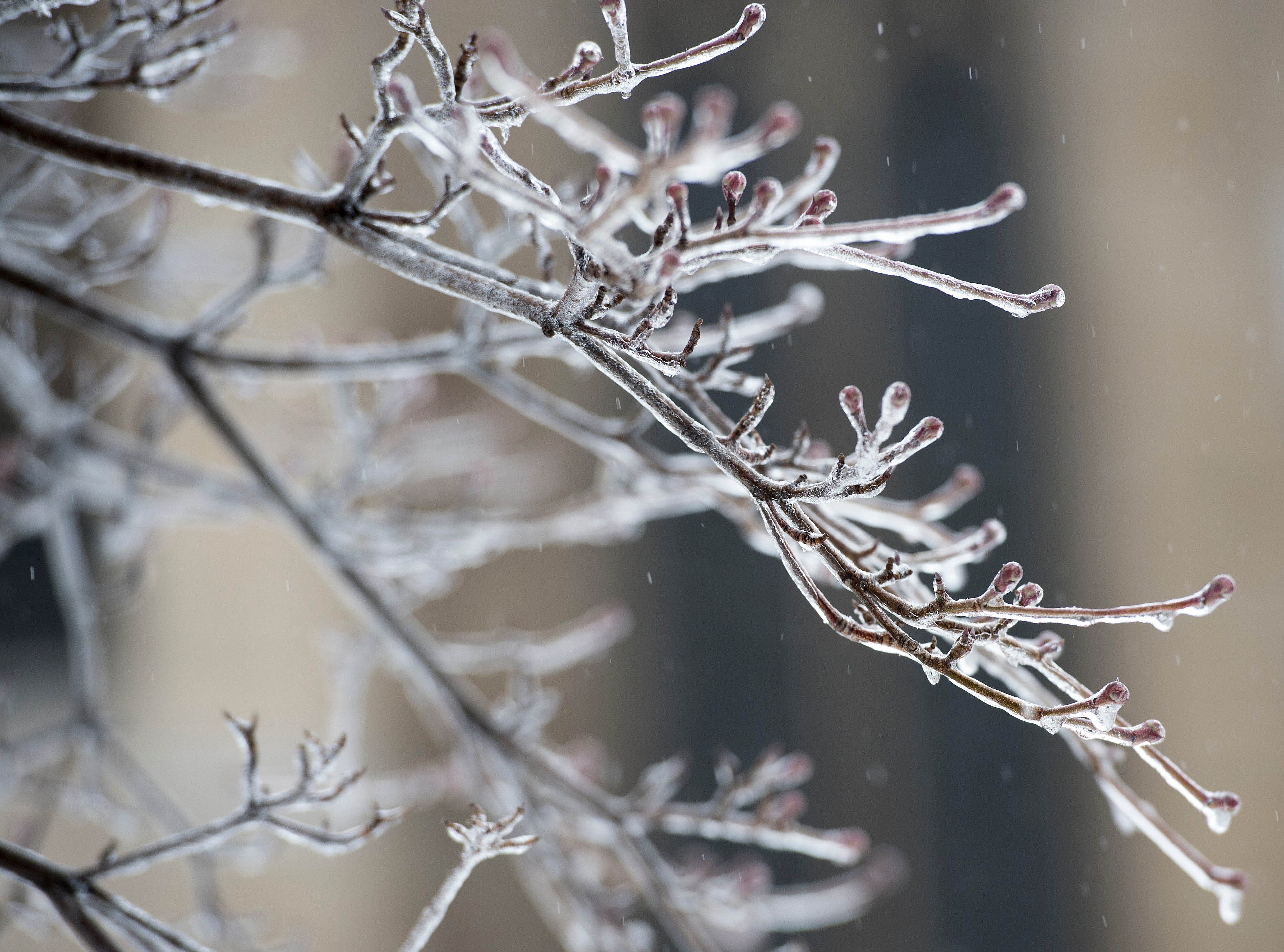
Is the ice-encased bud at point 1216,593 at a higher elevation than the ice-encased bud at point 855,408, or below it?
below

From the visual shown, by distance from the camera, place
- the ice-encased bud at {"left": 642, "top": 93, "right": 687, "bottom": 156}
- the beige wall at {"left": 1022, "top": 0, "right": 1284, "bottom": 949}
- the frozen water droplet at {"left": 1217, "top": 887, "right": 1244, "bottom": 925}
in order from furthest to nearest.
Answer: the beige wall at {"left": 1022, "top": 0, "right": 1284, "bottom": 949} < the frozen water droplet at {"left": 1217, "top": 887, "right": 1244, "bottom": 925} < the ice-encased bud at {"left": 642, "top": 93, "right": 687, "bottom": 156}

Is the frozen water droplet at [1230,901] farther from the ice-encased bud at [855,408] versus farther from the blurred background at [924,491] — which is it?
the blurred background at [924,491]

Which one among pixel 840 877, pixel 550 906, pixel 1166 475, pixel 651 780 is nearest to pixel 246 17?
pixel 651 780

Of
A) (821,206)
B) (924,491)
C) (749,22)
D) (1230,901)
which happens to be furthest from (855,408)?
(924,491)

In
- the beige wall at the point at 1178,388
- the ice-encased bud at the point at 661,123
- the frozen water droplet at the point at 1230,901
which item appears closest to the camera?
the ice-encased bud at the point at 661,123

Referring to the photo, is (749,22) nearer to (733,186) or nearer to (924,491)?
(733,186)

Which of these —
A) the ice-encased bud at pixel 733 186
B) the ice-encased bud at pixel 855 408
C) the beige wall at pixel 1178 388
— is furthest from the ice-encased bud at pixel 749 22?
the beige wall at pixel 1178 388

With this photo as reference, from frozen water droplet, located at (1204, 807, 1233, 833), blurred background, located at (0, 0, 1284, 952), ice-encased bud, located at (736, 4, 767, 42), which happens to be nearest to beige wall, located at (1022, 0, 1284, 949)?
blurred background, located at (0, 0, 1284, 952)

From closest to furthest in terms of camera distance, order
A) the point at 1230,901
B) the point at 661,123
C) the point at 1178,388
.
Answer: the point at 661,123 → the point at 1230,901 → the point at 1178,388

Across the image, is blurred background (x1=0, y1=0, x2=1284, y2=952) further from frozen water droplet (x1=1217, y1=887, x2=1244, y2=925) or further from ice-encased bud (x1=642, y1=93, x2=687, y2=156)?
frozen water droplet (x1=1217, y1=887, x2=1244, y2=925)
